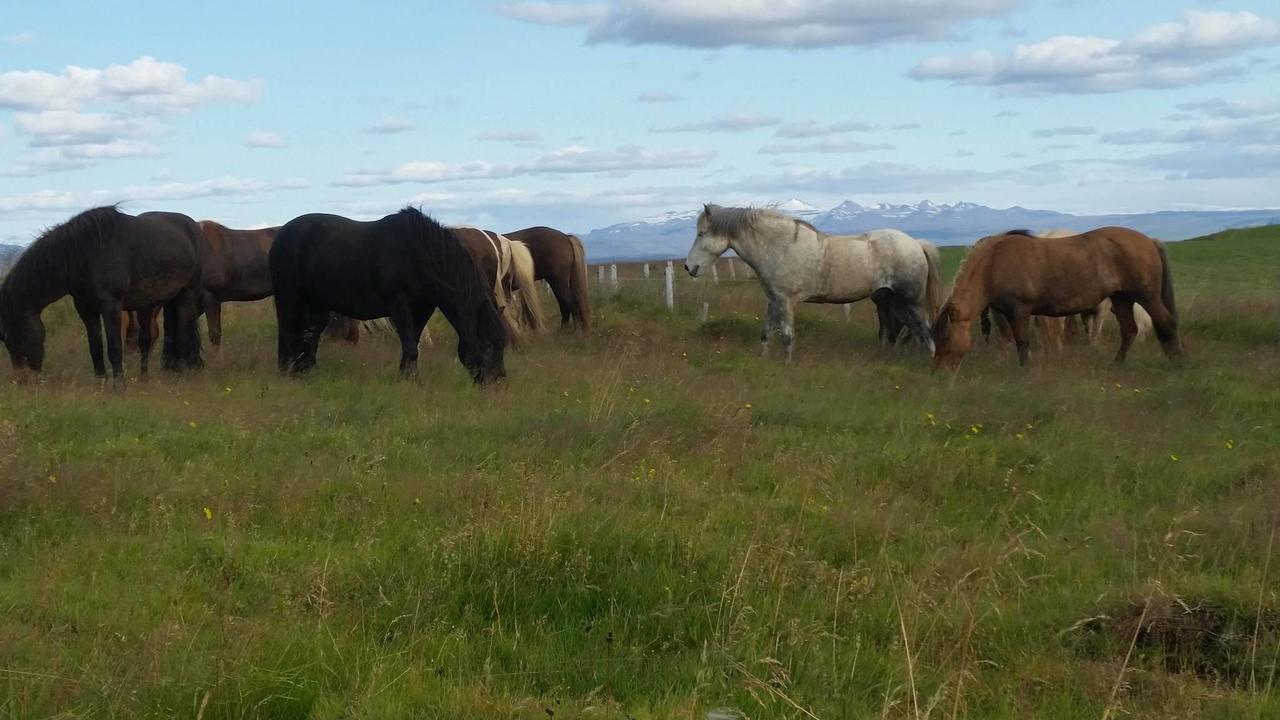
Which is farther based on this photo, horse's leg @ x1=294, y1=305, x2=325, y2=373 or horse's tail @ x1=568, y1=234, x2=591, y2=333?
horse's tail @ x1=568, y1=234, x2=591, y2=333

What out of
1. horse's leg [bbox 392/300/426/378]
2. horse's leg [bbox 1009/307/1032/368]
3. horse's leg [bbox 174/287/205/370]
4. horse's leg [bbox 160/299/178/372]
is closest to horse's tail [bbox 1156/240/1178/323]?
horse's leg [bbox 1009/307/1032/368]

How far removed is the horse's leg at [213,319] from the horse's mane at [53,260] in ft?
14.6

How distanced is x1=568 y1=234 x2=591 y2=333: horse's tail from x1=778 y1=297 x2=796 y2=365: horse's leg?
3.96m

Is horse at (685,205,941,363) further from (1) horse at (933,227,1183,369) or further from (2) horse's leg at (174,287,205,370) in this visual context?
(2) horse's leg at (174,287,205,370)

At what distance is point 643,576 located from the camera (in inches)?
225

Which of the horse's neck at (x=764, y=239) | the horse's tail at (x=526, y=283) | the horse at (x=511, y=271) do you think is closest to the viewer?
the horse's neck at (x=764, y=239)

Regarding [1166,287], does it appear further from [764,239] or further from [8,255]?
[8,255]

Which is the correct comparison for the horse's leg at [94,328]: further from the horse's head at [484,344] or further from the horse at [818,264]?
the horse at [818,264]

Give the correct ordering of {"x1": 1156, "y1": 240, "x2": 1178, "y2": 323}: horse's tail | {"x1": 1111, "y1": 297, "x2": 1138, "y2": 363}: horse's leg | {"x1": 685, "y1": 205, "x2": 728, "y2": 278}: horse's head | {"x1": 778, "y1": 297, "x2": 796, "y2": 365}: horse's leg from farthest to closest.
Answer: {"x1": 685, "y1": 205, "x2": 728, "y2": 278}: horse's head → {"x1": 778, "y1": 297, "x2": 796, "y2": 365}: horse's leg → {"x1": 1111, "y1": 297, "x2": 1138, "y2": 363}: horse's leg → {"x1": 1156, "y1": 240, "x2": 1178, "y2": 323}: horse's tail

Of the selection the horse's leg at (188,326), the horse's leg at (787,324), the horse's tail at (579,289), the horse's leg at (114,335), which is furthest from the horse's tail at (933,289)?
the horse's leg at (114,335)

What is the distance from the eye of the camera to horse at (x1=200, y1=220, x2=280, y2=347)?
1736 centimetres

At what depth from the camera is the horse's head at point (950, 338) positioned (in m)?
14.5

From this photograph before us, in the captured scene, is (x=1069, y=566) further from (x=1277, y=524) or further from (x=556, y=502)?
(x=556, y=502)

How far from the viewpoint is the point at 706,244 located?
17625 millimetres
